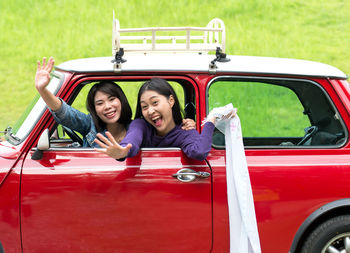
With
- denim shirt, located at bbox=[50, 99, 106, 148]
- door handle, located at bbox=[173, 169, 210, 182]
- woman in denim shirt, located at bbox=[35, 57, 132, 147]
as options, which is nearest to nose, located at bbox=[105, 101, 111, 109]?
woman in denim shirt, located at bbox=[35, 57, 132, 147]

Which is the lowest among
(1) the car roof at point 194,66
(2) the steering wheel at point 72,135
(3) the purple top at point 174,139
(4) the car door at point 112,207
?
(4) the car door at point 112,207

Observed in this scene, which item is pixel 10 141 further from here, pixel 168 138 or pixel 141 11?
pixel 141 11

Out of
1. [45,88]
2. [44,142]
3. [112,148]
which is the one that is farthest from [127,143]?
[45,88]

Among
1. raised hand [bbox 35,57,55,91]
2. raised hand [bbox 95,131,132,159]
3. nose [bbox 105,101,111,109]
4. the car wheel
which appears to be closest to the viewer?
raised hand [bbox 95,131,132,159]

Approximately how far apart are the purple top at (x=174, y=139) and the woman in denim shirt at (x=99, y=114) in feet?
0.71

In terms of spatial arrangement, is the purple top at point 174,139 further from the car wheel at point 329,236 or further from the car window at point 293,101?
the car wheel at point 329,236

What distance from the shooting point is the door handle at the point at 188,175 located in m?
3.41

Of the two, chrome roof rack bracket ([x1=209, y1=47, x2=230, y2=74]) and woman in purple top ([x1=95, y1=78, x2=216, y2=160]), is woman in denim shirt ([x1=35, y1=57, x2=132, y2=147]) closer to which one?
woman in purple top ([x1=95, y1=78, x2=216, y2=160])

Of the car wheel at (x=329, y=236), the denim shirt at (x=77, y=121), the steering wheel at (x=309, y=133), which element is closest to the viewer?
the denim shirt at (x=77, y=121)

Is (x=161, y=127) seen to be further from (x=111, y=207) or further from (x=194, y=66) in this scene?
(x=111, y=207)

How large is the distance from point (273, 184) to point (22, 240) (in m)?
1.86

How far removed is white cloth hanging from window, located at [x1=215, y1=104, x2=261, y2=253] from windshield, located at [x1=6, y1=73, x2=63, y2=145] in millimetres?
1302

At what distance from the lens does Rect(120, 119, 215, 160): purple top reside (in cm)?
334

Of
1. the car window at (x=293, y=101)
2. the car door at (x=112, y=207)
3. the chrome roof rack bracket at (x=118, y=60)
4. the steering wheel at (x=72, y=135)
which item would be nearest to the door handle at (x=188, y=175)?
the car door at (x=112, y=207)
